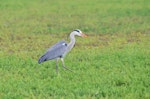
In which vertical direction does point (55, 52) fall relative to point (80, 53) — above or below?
above

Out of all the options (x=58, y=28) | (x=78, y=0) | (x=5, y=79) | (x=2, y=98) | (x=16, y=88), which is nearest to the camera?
(x=2, y=98)

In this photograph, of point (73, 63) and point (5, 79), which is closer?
point (5, 79)

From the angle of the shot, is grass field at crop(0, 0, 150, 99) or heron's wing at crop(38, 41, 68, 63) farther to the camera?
heron's wing at crop(38, 41, 68, 63)

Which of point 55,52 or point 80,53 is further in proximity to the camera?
point 80,53

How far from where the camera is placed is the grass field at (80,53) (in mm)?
8008

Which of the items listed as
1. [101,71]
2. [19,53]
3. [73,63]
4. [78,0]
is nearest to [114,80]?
[101,71]

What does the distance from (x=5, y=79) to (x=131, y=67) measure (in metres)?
2.72

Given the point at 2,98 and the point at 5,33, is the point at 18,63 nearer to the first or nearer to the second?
the point at 2,98

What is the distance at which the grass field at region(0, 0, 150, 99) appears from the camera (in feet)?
26.3

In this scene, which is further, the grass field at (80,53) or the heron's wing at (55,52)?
the heron's wing at (55,52)

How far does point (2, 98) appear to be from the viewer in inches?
298

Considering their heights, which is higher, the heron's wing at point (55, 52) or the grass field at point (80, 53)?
the heron's wing at point (55, 52)

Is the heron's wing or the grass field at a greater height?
the heron's wing

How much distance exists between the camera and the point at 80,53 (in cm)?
1152
